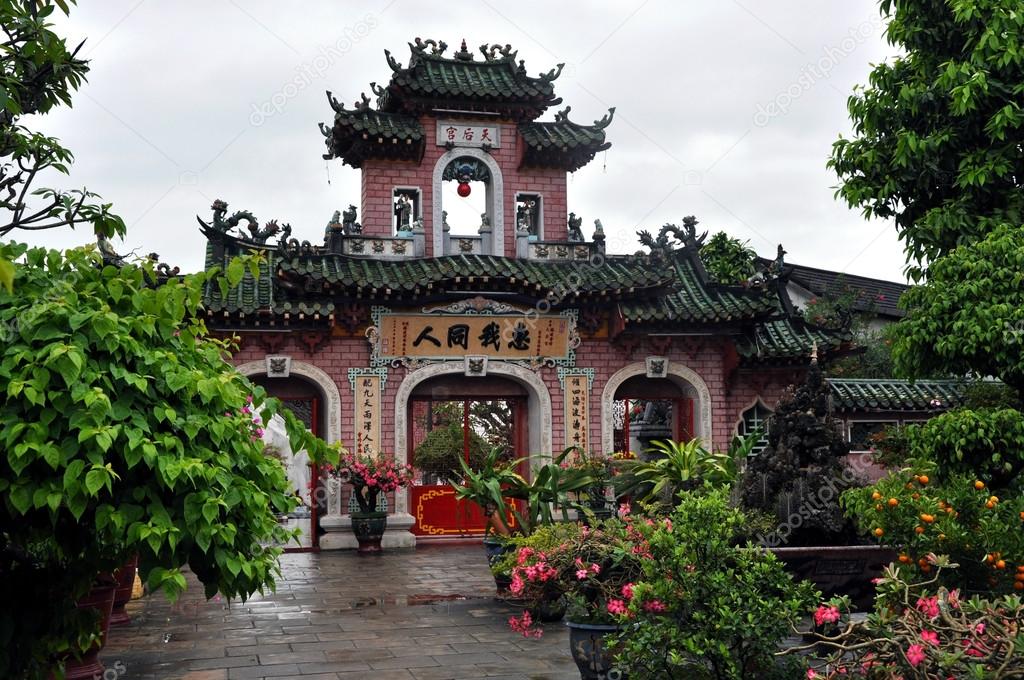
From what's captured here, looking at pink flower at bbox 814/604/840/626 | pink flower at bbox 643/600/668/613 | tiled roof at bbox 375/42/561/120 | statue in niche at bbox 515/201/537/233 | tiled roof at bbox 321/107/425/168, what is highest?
tiled roof at bbox 375/42/561/120

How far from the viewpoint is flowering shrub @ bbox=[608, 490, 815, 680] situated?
4.57 m

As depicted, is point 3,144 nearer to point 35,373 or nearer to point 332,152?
point 35,373

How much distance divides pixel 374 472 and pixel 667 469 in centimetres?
568

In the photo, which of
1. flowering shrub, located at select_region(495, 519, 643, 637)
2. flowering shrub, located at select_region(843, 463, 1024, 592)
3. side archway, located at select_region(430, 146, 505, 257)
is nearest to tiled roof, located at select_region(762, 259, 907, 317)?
side archway, located at select_region(430, 146, 505, 257)

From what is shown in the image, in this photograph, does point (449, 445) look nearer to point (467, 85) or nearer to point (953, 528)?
point (467, 85)

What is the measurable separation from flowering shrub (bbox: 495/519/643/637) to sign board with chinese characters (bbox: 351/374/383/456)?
826 cm

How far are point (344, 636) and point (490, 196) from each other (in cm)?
918

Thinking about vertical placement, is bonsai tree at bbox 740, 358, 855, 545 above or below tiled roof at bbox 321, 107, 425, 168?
below

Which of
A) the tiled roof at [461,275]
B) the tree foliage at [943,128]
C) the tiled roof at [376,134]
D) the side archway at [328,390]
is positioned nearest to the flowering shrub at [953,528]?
the tree foliage at [943,128]

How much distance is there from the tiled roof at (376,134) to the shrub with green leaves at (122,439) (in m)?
11.4

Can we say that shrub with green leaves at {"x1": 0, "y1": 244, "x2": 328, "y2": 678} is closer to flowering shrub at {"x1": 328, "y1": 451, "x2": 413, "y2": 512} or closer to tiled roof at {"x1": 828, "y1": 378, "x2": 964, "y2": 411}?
flowering shrub at {"x1": 328, "y1": 451, "x2": 413, "y2": 512}

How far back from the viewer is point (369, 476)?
1394cm

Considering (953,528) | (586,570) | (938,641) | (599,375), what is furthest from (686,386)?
(938,641)

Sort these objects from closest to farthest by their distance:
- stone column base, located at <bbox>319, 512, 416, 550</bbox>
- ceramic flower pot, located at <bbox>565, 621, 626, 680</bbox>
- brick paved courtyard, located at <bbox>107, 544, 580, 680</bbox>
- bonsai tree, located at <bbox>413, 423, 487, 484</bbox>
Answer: ceramic flower pot, located at <bbox>565, 621, 626, 680</bbox> < brick paved courtyard, located at <bbox>107, 544, 580, 680</bbox> < stone column base, located at <bbox>319, 512, 416, 550</bbox> < bonsai tree, located at <bbox>413, 423, 487, 484</bbox>
